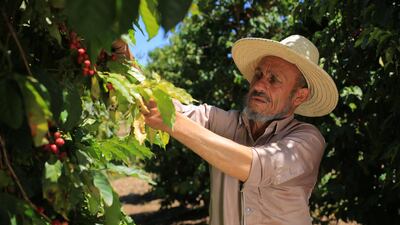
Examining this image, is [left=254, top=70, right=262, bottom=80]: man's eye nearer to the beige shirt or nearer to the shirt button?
the beige shirt

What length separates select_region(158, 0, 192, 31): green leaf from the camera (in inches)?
33.3

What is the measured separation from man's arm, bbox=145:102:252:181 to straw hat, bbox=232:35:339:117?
735 mm

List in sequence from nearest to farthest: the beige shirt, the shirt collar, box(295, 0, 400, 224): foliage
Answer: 1. the beige shirt
2. the shirt collar
3. box(295, 0, 400, 224): foliage

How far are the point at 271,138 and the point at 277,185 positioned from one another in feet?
0.82

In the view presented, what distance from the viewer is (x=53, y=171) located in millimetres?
1250

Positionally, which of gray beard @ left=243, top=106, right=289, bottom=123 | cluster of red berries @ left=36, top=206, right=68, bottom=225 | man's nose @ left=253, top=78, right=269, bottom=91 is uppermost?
cluster of red berries @ left=36, top=206, right=68, bottom=225

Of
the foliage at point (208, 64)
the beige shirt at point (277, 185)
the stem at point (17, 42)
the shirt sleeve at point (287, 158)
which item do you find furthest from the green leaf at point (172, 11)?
the foliage at point (208, 64)

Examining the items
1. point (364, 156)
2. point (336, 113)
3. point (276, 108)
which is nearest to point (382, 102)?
point (364, 156)

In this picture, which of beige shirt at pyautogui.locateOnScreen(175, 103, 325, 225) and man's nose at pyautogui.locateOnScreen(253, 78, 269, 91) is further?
man's nose at pyautogui.locateOnScreen(253, 78, 269, 91)

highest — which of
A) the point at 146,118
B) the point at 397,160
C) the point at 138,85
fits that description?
the point at 138,85

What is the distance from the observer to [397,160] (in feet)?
11.5

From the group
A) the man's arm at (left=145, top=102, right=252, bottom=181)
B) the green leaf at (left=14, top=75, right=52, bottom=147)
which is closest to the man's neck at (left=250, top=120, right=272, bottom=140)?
the man's arm at (left=145, top=102, right=252, bottom=181)

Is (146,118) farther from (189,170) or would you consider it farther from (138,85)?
(189,170)

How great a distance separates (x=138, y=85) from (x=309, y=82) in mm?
1545
